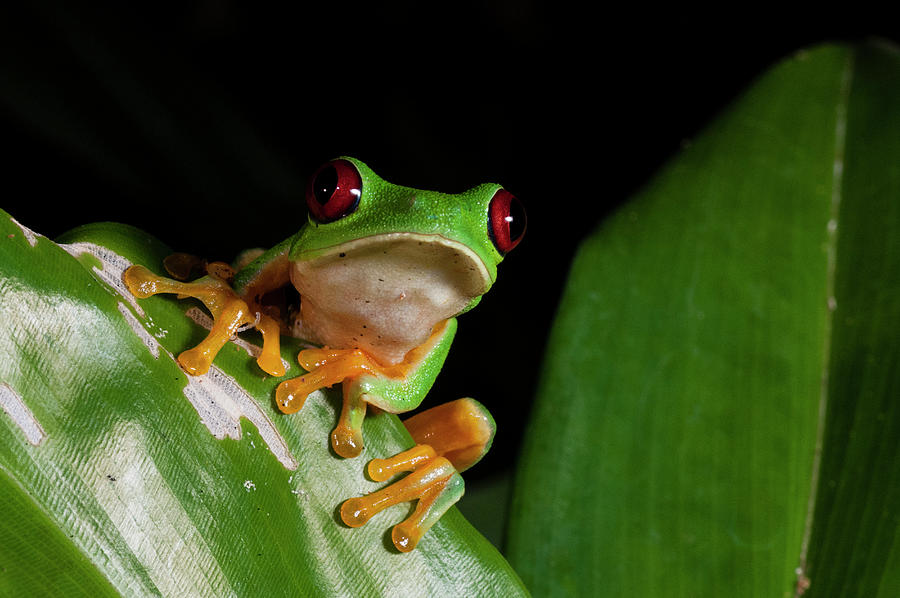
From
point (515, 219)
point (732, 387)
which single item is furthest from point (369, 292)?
point (732, 387)

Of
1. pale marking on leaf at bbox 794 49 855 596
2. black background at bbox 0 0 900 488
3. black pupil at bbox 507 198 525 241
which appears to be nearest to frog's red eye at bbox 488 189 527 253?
black pupil at bbox 507 198 525 241

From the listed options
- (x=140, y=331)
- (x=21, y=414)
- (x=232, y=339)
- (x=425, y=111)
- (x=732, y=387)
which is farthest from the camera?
(x=425, y=111)

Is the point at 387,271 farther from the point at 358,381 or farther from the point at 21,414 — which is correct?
the point at 21,414

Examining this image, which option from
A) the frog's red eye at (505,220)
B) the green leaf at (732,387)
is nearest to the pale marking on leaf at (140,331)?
the frog's red eye at (505,220)

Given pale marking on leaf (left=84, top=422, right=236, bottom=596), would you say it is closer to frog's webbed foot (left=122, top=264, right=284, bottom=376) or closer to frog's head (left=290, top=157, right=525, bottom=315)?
frog's webbed foot (left=122, top=264, right=284, bottom=376)

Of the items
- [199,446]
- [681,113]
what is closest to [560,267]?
[681,113]

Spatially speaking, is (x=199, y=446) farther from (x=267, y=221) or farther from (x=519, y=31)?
(x=519, y=31)
